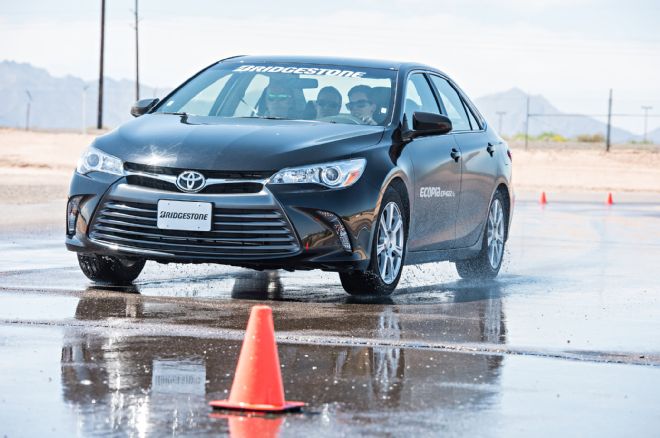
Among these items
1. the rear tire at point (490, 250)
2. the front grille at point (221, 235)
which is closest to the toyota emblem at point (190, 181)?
the front grille at point (221, 235)

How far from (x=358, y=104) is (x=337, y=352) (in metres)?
3.88

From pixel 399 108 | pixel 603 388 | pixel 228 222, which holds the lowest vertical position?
pixel 603 388

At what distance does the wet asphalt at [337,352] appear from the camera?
20.5 ft

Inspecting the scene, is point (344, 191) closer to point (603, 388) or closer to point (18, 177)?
point (603, 388)

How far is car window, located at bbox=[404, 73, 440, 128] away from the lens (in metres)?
11.9

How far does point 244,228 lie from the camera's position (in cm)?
1031

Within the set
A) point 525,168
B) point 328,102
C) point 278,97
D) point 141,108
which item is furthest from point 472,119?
point 525,168

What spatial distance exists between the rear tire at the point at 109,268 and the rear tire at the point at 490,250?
3.15m

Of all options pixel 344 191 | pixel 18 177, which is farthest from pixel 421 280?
pixel 18 177

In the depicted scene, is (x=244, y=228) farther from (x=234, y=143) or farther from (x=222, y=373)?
(x=222, y=373)

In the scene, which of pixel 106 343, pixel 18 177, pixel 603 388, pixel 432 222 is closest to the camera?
pixel 603 388

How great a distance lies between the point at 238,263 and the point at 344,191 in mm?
856

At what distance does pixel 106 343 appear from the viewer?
26.8ft

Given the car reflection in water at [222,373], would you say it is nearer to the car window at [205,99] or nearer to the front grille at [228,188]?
the front grille at [228,188]
